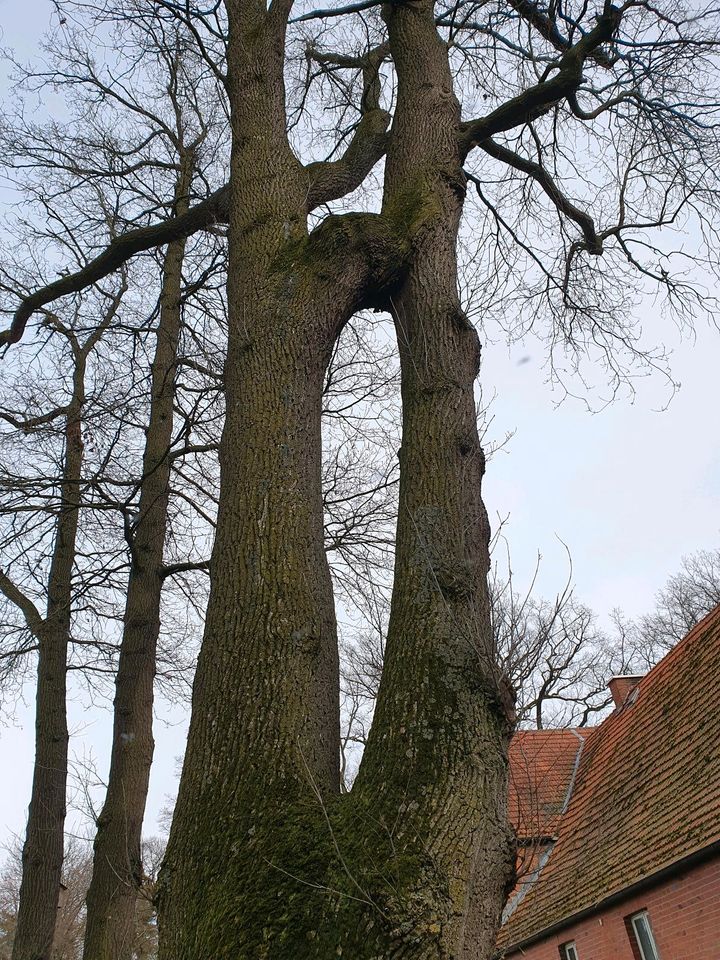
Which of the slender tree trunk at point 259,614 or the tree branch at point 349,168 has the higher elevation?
the tree branch at point 349,168

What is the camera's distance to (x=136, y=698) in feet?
21.2

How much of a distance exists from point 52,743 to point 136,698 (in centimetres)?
173

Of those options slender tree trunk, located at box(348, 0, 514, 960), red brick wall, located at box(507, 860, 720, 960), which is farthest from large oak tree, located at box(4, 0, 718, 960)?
red brick wall, located at box(507, 860, 720, 960)

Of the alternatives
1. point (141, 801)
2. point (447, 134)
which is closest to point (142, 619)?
point (141, 801)

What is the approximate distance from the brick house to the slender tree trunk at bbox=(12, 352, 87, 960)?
166 inches

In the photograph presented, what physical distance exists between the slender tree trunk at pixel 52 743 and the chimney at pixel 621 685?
1104 centimetres

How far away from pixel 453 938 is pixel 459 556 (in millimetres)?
1379

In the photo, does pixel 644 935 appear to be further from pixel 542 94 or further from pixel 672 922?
pixel 542 94

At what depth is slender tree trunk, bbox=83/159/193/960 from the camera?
18.4ft

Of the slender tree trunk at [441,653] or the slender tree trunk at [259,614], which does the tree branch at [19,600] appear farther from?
the slender tree trunk at [441,653]

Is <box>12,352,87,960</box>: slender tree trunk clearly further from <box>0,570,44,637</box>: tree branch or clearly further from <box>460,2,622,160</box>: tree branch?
<box>460,2,622,160</box>: tree branch

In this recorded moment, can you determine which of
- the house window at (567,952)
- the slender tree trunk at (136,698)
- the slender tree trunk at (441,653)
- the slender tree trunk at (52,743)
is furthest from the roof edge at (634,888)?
the slender tree trunk at (441,653)

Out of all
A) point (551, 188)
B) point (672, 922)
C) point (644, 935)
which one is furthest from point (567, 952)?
point (551, 188)

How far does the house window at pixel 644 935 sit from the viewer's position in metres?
10.1
